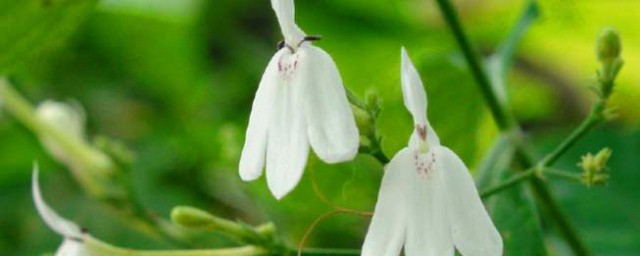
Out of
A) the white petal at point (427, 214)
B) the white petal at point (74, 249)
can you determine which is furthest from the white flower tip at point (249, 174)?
the white petal at point (74, 249)

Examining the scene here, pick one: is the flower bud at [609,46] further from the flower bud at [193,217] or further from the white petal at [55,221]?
the white petal at [55,221]

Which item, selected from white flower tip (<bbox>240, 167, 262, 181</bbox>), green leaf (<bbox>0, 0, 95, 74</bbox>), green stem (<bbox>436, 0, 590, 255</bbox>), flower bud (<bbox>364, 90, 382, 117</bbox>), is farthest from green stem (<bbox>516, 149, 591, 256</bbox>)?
green leaf (<bbox>0, 0, 95, 74</bbox>)

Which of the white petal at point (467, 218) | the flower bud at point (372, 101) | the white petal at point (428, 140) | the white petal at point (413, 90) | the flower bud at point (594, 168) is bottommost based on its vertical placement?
the white petal at point (467, 218)

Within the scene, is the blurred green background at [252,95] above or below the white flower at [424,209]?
above

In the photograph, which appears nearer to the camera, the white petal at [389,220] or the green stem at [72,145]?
the white petal at [389,220]

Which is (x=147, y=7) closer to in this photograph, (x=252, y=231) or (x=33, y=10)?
(x=33, y=10)

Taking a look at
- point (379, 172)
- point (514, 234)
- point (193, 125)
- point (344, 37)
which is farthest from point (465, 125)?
point (344, 37)

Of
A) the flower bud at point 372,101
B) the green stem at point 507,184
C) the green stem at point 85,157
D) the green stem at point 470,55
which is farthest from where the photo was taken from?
the green stem at point 85,157
